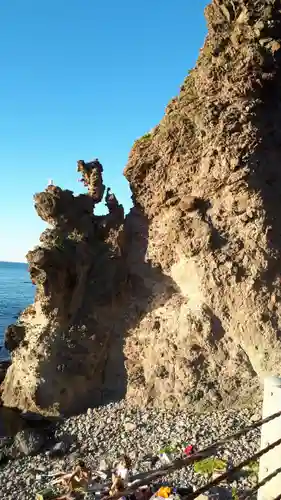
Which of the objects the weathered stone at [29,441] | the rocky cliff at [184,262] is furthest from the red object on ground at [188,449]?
the weathered stone at [29,441]

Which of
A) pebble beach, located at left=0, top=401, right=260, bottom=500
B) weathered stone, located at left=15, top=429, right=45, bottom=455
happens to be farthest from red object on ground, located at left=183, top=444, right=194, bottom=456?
weathered stone, located at left=15, top=429, right=45, bottom=455

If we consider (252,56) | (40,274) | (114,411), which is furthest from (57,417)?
(252,56)

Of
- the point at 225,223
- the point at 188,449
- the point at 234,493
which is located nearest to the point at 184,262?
the point at 225,223

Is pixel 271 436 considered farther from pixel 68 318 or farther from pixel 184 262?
pixel 68 318

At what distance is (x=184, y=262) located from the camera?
15195 mm

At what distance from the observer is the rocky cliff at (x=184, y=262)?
1412cm

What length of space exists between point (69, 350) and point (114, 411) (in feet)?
9.53

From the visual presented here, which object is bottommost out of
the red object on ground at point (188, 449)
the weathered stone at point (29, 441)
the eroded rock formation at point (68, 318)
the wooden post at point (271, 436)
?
the red object on ground at point (188, 449)

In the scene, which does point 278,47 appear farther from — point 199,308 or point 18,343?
point 18,343

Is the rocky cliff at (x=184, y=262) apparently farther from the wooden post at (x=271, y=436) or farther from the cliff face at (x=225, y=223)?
the wooden post at (x=271, y=436)

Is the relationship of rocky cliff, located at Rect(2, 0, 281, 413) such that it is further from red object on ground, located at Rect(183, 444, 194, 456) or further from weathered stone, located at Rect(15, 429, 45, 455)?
red object on ground, located at Rect(183, 444, 194, 456)

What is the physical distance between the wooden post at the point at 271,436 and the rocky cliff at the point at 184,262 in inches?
364

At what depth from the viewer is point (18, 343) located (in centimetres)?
1706

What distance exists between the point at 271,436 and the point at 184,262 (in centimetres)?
1099
